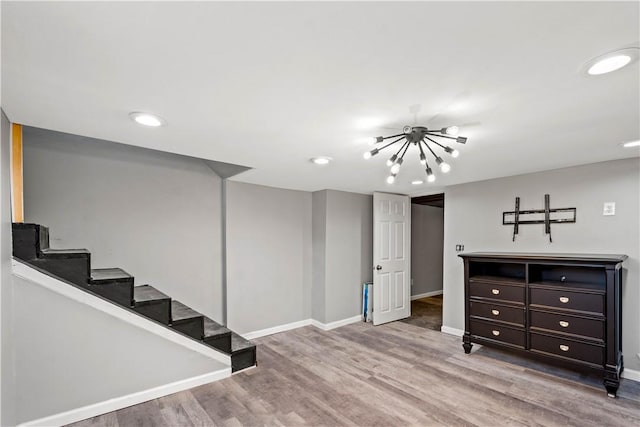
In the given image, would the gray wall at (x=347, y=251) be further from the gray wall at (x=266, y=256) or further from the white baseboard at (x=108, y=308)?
the white baseboard at (x=108, y=308)

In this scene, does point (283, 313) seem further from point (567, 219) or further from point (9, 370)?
point (567, 219)

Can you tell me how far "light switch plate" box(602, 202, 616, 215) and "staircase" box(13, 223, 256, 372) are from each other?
3.98 metres

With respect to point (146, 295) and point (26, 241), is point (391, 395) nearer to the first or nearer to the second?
point (146, 295)

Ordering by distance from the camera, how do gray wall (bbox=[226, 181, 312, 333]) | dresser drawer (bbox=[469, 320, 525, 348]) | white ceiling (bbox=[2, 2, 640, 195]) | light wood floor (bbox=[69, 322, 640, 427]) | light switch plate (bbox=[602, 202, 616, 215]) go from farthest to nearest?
1. gray wall (bbox=[226, 181, 312, 333])
2. dresser drawer (bbox=[469, 320, 525, 348])
3. light switch plate (bbox=[602, 202, 616, 215])
4. light wood floor (bbox=[69, 322, 640, 427])
5. white ceiling (bbox=[2, 2, 640, 195])

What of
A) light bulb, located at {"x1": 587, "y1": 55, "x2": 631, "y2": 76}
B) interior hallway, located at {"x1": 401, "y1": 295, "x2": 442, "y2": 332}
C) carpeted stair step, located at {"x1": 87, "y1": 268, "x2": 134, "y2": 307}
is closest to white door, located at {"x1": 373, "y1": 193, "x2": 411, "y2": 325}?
interior hallway, located at {"x1": 401, "y1": 295, "x2": 442, "y2": 332}

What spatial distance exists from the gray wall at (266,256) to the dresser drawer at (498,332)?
2394mm

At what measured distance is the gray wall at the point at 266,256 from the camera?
4117mm

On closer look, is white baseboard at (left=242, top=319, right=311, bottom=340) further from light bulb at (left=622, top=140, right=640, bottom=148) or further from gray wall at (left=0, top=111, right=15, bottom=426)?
Result: light bulb at (left=622, top=140, right=640, bottom=148)

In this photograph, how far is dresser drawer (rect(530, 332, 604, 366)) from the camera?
9.12ft

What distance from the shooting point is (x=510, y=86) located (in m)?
1.51

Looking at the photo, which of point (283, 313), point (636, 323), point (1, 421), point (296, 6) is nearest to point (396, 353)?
point (283, 313)

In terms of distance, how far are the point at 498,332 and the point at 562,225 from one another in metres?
1.40

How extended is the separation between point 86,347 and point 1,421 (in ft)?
1.98

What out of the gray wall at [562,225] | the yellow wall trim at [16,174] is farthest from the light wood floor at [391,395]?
the yellow wall trim at [16,174]
